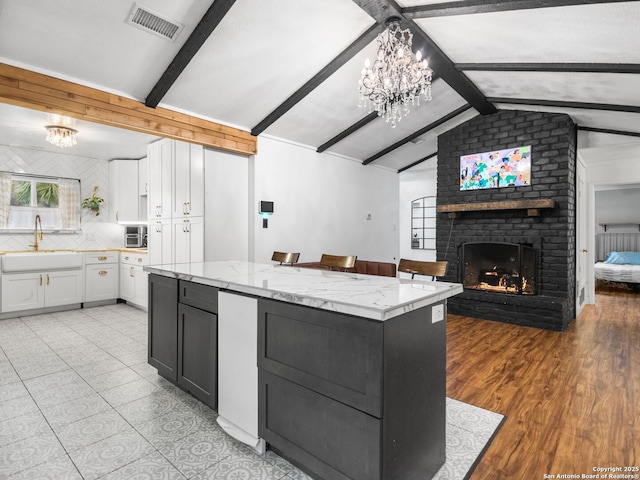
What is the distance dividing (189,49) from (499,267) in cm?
464

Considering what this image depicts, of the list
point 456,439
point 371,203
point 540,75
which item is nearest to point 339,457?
point 456,439

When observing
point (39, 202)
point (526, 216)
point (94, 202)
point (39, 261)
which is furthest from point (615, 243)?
point (39, 202)

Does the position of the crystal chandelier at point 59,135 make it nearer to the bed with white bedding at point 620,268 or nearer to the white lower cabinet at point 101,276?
the white lower cabinet at point 101,276

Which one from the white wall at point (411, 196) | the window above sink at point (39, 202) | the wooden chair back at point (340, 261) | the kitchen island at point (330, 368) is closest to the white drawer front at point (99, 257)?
the window above sink at point (39, 202)

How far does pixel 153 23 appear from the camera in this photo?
2.60 metres

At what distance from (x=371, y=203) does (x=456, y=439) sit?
5059mm

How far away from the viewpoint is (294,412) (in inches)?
61.3

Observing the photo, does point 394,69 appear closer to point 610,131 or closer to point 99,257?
point 610,131

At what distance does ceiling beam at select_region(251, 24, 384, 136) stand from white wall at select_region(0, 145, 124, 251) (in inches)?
126

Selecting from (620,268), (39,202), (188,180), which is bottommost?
(620,268)

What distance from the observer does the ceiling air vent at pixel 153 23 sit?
2.47 m

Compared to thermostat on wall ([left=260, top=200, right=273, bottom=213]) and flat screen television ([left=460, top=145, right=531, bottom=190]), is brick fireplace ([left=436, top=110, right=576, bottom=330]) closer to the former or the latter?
flat screen television ([left=460, top=145, right=531, bottom=190])

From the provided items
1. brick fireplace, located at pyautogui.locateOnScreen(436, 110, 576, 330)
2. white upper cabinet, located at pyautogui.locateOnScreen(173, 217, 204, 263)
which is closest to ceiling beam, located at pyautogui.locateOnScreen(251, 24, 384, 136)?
white upper cabinet, located at pyautogui.locateOnScreen(173, 217, 204, 263)

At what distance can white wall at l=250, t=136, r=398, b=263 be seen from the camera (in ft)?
15.6
